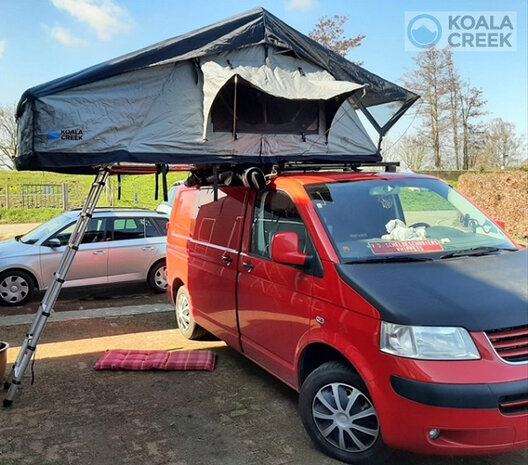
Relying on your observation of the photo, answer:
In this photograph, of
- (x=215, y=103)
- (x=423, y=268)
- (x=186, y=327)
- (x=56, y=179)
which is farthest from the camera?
(x=56, y=179)

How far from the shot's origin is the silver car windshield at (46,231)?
834 centimetres

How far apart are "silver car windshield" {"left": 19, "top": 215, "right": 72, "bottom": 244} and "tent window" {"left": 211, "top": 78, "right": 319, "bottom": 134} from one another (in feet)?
16.0

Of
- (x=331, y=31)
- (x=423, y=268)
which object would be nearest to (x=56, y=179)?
(x=331, y=31)

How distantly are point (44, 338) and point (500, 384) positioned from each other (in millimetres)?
5415

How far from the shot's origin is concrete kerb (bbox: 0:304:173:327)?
23.3 ft

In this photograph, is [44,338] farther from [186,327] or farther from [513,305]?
[513,305]

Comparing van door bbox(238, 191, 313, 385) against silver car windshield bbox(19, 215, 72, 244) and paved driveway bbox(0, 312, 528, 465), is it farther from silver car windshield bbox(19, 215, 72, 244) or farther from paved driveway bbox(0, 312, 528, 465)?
silver car windshield bbox(19, 215, 72, 244)

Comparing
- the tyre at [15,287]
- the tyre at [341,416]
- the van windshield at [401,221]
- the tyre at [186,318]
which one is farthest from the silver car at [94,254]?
the tyre at [341,416]

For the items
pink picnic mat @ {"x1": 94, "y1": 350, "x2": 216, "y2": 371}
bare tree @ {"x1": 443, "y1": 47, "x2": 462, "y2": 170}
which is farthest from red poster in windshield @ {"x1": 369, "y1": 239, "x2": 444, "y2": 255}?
bare tree @ {"x1": 443, "y1": 47, "x2": 462, "y2": 170}

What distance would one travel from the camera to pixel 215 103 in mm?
4621

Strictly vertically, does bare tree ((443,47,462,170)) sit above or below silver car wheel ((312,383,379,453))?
above

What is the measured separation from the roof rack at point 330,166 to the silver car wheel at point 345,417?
7.11ft

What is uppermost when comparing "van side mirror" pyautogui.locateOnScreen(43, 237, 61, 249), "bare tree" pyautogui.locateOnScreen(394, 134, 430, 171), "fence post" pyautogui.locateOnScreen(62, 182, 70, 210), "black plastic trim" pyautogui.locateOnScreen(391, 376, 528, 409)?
"bare tree" pyautogui.locateOnScreen(394, 134, 430, 171)

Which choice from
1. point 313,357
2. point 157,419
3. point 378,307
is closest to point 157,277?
point 157,419
